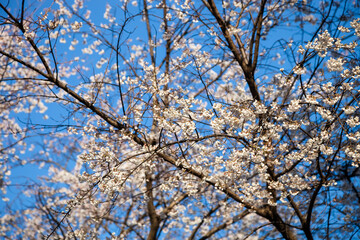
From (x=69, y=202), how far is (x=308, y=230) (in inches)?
128

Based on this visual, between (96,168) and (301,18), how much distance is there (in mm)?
4604

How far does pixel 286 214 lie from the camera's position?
6.64 meters

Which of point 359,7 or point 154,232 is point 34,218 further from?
point 359,7

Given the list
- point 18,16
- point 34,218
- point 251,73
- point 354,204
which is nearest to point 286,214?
point 354,204

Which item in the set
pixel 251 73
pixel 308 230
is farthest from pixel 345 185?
pixel 251 73

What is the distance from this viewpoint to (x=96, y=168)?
3838 millimetres

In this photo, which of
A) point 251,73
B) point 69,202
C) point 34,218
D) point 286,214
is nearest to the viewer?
point 69,202

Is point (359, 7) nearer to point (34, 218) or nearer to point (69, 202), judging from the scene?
point (69, 202)

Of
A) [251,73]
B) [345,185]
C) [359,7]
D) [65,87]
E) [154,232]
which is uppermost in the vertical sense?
[359,7]

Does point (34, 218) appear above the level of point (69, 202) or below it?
above

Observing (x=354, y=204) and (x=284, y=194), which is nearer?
(x=284, y=194)

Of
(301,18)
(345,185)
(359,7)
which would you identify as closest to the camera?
(359,7)

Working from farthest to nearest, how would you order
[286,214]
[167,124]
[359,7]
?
[286,214]
[359,7]
[167,124]

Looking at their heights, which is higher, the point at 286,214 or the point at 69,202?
the point at 286,214
